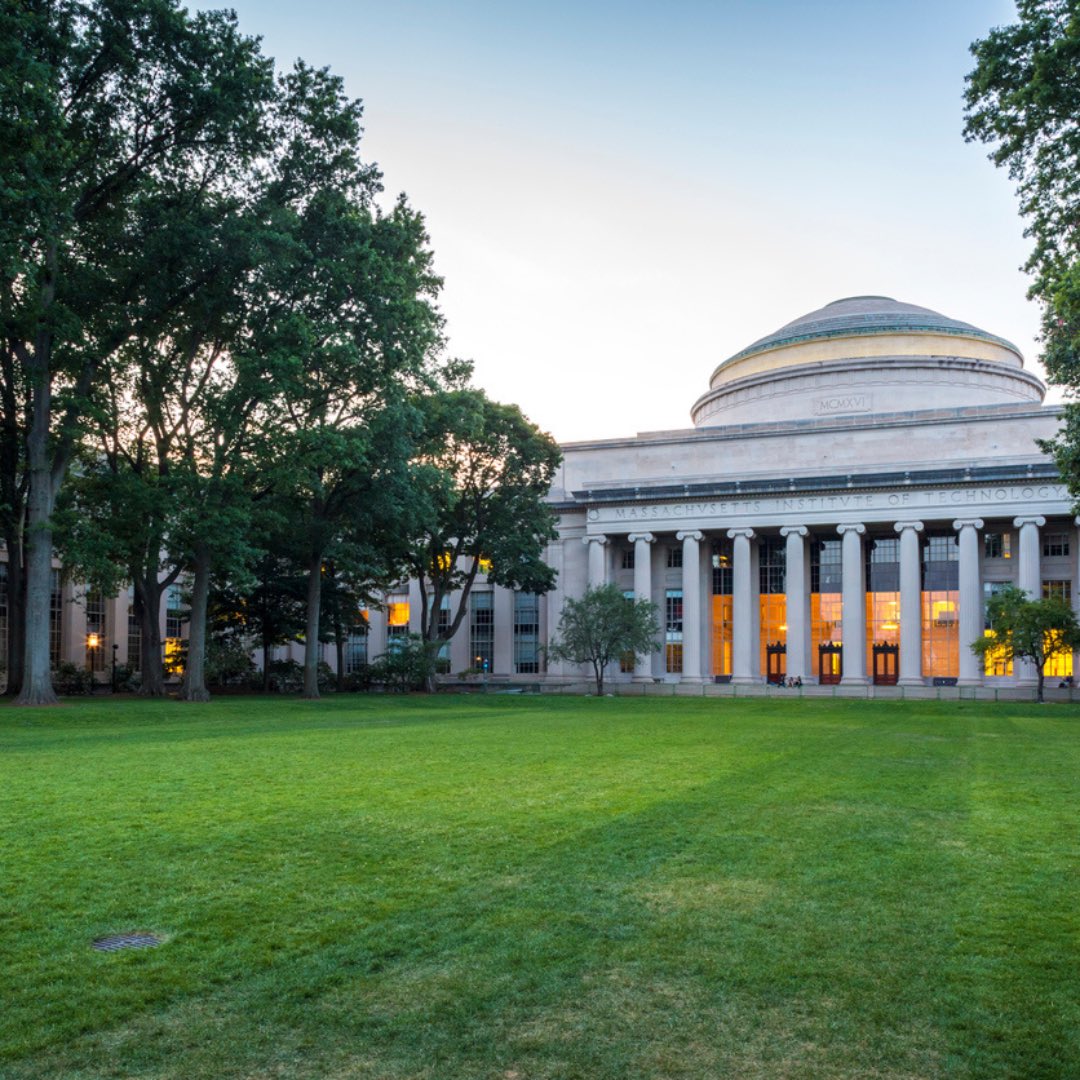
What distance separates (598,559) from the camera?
7588 cm

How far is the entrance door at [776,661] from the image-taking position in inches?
2918

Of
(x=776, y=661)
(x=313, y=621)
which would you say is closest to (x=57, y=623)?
(x=313, y=621)

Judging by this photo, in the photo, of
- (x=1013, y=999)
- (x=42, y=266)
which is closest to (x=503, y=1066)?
(x=1013, y=999)

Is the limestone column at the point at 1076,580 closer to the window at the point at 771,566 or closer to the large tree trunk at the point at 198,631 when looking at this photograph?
the window at the point at 771,566

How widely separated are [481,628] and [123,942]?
76.4 metres

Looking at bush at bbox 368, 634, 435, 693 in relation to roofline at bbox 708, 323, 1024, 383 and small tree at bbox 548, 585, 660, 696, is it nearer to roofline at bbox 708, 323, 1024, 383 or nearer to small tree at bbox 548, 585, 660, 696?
small tree at bbox 548, 585, 660, 696

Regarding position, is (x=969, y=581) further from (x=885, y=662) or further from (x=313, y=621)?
(x=313, y=621)

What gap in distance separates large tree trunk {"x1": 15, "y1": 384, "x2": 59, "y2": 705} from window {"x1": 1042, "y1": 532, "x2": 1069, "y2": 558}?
58924 mm

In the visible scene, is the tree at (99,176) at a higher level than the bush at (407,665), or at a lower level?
higher

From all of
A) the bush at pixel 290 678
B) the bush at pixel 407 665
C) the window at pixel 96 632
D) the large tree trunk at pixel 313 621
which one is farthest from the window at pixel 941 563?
the window at pixel 96 632

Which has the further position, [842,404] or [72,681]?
[842,404]

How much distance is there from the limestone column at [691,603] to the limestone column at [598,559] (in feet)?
18.5

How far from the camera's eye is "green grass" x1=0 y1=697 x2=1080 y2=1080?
5285 millimetres

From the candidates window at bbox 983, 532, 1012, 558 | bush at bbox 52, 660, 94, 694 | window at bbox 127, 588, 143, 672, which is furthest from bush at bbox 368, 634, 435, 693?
window at bbox 983, 532, 1012, 558
